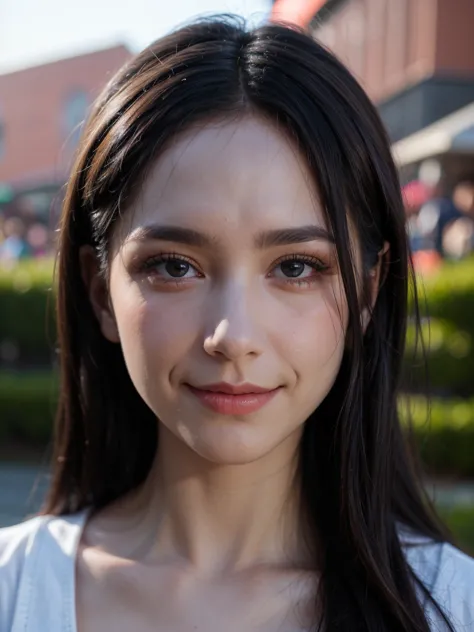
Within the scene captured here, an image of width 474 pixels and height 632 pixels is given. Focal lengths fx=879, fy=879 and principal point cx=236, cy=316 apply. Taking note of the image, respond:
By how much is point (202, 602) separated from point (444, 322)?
482 centimetres

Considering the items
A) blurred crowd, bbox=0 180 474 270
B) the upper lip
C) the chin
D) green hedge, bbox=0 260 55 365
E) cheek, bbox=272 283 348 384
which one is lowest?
the chin

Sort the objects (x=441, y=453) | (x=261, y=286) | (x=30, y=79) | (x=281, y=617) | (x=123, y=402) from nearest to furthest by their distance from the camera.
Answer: (x=261, y=286), (x=281, y=617), (x=123, y=402), (x=441, y=453), (x=30, y=79)

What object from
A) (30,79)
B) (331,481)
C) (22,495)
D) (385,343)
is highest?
(30,79)

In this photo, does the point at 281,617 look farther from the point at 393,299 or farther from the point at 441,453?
the point at 441,453

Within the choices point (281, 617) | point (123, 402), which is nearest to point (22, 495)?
point (123, 402)

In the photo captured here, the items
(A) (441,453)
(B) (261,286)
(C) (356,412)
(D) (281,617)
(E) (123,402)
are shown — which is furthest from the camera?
(A) (441,453)

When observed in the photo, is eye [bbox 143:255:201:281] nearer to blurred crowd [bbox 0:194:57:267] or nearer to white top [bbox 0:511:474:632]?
white top [bbox 0:511:474:632]

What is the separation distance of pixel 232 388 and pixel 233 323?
0.12 meters

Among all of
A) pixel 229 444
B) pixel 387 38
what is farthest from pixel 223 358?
pixel 387 38

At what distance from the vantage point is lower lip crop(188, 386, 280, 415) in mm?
1551

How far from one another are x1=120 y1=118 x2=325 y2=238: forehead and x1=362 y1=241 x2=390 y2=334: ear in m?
0.24

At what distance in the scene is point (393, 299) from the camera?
1.86 metres

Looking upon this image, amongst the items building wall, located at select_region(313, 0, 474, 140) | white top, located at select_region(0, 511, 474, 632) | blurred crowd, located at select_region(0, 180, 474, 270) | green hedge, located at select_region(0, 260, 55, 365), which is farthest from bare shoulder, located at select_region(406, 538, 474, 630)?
building wall, located at select_region(313, 0, 474, 140)

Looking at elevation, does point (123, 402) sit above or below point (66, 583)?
above
